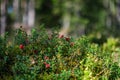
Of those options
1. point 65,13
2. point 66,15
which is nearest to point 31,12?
point 65,13

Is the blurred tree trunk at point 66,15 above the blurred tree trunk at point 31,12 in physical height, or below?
above

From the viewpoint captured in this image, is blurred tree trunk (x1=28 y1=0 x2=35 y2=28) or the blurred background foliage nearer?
blurred tree trunk (x1=28 y1=0 x2=35 y2=28)

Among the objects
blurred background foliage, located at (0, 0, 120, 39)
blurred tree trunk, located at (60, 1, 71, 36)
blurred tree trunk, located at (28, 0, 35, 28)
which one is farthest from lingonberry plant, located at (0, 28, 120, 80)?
blurred tree trunk, located at (60, 1, 71, 36)

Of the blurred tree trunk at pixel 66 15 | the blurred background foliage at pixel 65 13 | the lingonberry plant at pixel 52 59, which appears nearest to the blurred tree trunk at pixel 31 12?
the blurred background foliage at pixel 65 13

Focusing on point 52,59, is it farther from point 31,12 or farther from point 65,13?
point 65,13

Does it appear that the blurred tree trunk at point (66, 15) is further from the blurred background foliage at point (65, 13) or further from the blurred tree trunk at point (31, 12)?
the blurred tree trunk at point (31, 12)

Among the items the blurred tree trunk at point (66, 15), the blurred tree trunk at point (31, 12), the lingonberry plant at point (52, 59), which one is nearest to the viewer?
the lingonberry plant at point (52, 59)

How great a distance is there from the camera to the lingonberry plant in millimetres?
6419

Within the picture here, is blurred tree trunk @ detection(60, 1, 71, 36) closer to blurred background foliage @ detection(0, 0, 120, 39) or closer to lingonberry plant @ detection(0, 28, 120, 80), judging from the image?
blurred background foliage @ detection(0, 0, 120, 39)

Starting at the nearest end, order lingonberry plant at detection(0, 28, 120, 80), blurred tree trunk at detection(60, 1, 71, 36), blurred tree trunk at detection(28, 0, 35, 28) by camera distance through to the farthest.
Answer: lingonberry plant at detection(0, 28, 120, 80), blurred tree trunk at detection(28, 0, 35, 28), blurred tree trunk at detection(60, 1, 71, 36)

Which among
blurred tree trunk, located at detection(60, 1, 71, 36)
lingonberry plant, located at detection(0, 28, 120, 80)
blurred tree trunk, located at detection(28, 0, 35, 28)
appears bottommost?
lingonberry plant, located at detection(0, 28, 120, 80)

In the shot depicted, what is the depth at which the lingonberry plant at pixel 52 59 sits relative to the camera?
642 centimetres

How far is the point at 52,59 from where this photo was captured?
6.70 m

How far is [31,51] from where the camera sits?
718cm
